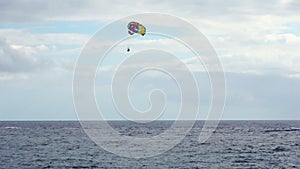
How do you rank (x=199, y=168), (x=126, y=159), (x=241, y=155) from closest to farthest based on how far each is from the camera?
1. (x=199, y=168)
2. (x=126, y=159)
3. (x=241, y=155)

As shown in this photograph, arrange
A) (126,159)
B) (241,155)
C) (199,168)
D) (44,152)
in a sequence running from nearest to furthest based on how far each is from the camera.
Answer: (199,168) < (126,159) < (241,155) < (44,152)

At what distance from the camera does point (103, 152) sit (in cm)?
7506

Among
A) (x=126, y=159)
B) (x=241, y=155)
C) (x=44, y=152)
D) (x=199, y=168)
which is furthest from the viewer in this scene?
(x=44, y=152)

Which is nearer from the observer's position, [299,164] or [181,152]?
[299,164]

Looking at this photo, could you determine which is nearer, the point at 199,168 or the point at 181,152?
the point at 199,168

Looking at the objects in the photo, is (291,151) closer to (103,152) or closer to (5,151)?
(103,152)

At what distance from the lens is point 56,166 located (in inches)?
2311

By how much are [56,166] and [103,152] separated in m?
16.8

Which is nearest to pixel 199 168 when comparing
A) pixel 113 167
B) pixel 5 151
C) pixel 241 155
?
pixel 113 167

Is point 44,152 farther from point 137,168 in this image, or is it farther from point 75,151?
point 137,168

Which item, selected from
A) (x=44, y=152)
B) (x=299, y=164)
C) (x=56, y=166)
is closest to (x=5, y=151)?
(x=44, y=152)

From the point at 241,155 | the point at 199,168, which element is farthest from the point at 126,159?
the point at 241,155

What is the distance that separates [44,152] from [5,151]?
21.1 feet

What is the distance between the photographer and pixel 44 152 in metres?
76.1
